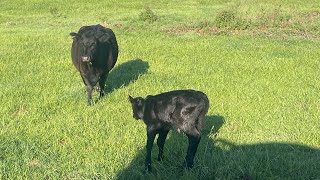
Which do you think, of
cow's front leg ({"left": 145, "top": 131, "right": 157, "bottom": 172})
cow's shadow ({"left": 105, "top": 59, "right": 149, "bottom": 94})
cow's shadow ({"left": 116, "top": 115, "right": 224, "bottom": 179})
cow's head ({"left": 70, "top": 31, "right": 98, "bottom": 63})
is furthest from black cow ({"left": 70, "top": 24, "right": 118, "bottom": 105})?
cow's front leg ({"left": 145, "top": 131, "right": 157, "bottom": 172})

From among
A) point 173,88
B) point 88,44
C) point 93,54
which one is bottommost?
point 173,88

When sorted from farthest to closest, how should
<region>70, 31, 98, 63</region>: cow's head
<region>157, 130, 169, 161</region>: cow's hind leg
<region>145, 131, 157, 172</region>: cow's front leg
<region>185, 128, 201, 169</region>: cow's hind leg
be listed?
<region>70, 31, 98, 63</region>: cow's head
<region>157, 130, 169, 161</region>: cow's hind leg
<region>145, 131, 157, 172</region>: cow's front leg
<region>185, 128, 201, 169</region>: cow's hind leg

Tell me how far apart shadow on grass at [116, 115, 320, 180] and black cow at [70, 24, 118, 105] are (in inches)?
114

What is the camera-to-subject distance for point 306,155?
5633 millimetres

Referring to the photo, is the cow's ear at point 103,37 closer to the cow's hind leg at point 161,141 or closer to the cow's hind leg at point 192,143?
the cow's hind leg at point 161,141

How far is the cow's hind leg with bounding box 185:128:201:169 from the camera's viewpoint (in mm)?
4770

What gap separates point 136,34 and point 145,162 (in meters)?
12.3

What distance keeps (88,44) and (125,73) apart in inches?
116

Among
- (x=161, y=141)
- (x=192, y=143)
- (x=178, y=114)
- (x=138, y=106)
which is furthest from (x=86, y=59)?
(x=192, y=143)

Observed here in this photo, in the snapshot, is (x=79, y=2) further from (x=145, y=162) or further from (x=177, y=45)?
(x=145, y=162)

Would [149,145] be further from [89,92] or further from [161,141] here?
[89,92]

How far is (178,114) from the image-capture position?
4.82 m

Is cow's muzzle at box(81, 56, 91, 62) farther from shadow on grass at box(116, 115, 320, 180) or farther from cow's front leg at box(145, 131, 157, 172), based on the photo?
cow's front leg at box(145, 131, 157, 172)

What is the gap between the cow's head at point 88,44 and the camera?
25.8 ft
